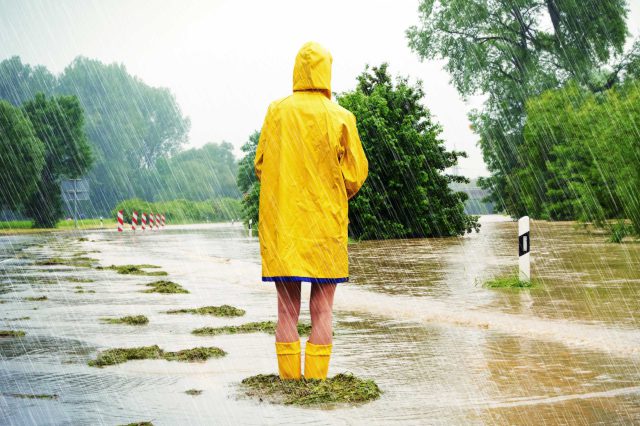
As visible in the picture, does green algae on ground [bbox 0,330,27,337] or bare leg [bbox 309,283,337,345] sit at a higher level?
green algae on ground [bbox 0,330,27,337]

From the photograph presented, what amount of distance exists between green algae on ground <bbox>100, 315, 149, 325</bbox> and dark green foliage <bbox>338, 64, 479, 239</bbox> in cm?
1810

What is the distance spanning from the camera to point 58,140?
6769 cm

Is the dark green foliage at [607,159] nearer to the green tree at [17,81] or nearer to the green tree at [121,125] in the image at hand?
the green tree at [121,125]

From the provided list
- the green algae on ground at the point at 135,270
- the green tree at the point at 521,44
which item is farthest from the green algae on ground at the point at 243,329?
the green tree at the point at 521,44

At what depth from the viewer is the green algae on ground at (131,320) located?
27.9 feet

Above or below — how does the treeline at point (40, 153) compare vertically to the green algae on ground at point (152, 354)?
above

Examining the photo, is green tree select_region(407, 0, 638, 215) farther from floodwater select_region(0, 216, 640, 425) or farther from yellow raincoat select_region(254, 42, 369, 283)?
yellow raincoat select_region(254, 42, 369, 283)

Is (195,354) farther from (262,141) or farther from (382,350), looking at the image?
(262,141)

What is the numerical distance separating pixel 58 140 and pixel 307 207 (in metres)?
66.1

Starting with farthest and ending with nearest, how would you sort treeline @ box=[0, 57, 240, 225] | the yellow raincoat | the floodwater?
treeline @ box=[0, 57, 240, 225] → the yellow raincoat → the floodwater

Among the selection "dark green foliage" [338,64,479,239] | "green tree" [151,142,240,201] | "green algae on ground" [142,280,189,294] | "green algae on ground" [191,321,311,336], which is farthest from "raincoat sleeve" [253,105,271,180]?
"green tree" [151,142,240,201]

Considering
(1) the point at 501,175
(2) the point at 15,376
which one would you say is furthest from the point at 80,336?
(1) the point at 501,175

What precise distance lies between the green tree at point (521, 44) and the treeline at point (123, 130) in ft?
177

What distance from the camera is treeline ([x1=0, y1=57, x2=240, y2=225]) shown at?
102 metres
